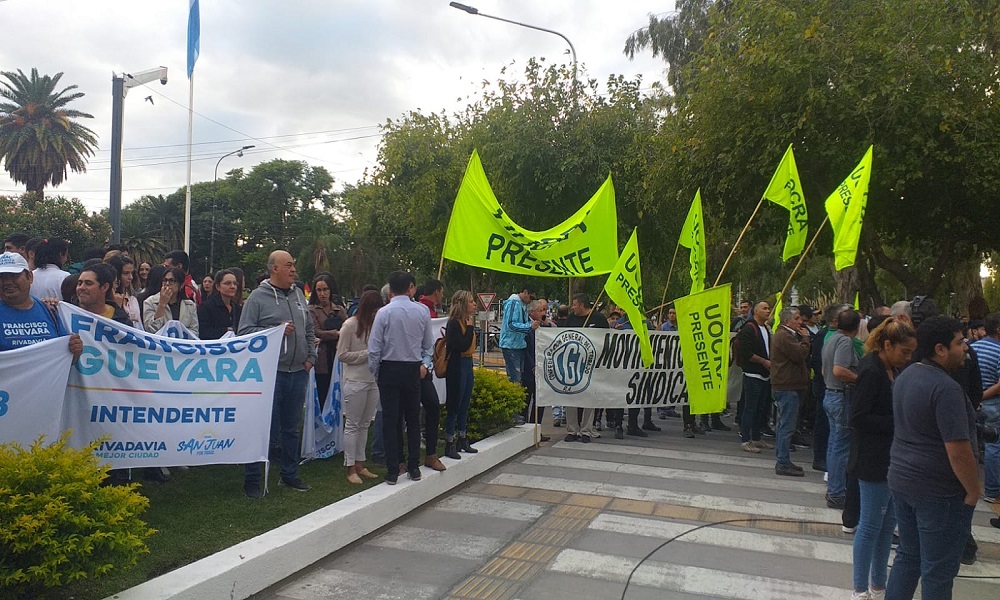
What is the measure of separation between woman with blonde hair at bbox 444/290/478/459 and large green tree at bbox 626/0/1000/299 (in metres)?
7.32

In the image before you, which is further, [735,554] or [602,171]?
[602,171]

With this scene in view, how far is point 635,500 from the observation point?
7191 mm

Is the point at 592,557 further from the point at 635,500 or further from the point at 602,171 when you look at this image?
the point at 602,171

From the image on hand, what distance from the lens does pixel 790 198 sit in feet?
33.0

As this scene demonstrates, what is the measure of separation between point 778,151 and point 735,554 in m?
8.86

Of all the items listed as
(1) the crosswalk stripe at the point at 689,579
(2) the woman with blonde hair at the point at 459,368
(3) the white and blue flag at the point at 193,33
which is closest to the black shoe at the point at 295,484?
(2) the woman with blonde hair at the point at 459,368

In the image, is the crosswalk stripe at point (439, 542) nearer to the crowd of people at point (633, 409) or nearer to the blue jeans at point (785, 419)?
the crowd of people at point (633, 409)

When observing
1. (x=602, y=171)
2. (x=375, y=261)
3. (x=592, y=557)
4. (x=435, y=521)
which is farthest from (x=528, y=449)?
(x=375, y=261)

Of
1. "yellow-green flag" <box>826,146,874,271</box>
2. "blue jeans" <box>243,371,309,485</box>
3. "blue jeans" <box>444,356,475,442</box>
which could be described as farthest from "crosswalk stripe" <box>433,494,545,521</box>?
"yellow-green flag" <box>826,146,874,271</box>

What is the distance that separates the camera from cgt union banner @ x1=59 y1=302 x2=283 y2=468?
5.05 metres

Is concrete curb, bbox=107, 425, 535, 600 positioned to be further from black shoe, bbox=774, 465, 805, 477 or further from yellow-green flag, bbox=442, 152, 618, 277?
black shoe, bbox=774, 465, 805, 477

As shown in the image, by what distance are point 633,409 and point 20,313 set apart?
7.99 metres

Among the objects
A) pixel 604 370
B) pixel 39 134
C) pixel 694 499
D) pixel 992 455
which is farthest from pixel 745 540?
pixel 39 134

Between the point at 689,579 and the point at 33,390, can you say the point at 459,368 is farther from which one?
the point at 33,390
